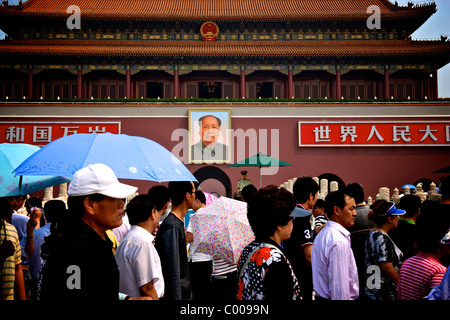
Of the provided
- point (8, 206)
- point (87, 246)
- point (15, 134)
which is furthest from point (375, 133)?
point (87, 246)

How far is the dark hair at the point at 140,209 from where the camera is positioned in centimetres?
302

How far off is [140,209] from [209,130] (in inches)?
532

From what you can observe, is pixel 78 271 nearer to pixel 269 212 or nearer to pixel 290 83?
pixel 269 212

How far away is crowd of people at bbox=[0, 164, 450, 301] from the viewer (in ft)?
6.61

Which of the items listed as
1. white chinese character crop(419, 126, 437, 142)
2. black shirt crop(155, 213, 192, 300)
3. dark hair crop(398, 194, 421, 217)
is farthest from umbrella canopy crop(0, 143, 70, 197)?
white chinese character crop(419, 126, 437, 142)

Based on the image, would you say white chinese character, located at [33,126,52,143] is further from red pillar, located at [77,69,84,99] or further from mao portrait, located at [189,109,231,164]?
mao portrait, located at [189,109,231,164]

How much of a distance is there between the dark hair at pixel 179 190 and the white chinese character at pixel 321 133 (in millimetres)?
13748

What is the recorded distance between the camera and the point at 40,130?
16156 mm

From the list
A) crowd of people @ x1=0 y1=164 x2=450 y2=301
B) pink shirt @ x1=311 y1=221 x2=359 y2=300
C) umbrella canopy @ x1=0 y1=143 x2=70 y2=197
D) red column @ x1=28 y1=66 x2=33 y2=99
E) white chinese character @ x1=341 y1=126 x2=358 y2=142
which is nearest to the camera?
crowd of people @ x1=0 y1=164 x2=450 y2=301

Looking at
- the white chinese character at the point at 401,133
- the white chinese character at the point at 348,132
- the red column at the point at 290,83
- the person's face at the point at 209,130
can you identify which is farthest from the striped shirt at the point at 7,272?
the red column at the point at 290,83

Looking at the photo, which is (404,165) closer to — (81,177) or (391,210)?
(391,210)

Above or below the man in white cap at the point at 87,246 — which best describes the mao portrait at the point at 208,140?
above

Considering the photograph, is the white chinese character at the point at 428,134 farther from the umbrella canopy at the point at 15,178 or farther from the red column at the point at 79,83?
the umbrella canopy at the point at 15,178

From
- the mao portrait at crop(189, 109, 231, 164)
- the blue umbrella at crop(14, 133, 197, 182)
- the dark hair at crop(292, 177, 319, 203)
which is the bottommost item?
the dark hair at crop(292, 177, 319, 203)
